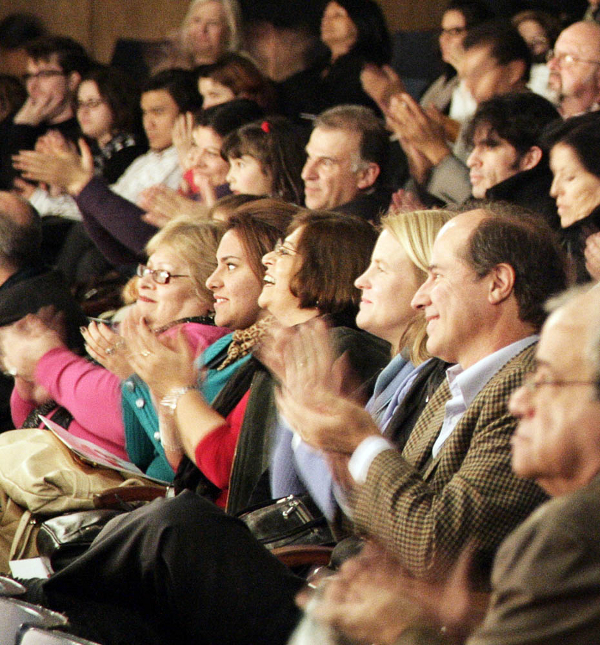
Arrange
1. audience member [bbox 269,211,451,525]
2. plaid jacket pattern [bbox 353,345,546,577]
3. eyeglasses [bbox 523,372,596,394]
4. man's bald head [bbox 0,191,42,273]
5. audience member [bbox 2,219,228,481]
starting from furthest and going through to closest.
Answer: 1. man's bald head [bbox 0,191,42,273]
2. audience member [bbox 2,219,228,481]
3. audience member [bbox 269,211,451,525]
4. plaid jacket pattern [bbox 353,345,546,577]
5. eyeglasses [bbox 523,372,596,394]

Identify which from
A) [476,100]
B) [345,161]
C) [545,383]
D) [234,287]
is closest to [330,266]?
[234,287]

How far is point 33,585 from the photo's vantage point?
2.09 metres

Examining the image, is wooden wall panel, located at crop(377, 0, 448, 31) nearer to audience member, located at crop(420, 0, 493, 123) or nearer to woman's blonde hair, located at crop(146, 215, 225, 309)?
audience member, located at crop(420, 0, 493, 123)

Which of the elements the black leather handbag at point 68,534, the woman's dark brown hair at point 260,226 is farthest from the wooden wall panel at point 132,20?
the black leather handbag at point 68,534

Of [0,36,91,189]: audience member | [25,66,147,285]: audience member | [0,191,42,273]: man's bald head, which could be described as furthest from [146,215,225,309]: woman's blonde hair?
[0,36,91,189]: audience member

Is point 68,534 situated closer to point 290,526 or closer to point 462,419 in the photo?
point 290,526

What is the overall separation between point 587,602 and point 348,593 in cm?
31

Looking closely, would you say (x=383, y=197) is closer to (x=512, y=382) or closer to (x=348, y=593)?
(x=512, y=382)

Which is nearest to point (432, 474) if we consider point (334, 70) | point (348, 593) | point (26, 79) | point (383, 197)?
point (348, 593)

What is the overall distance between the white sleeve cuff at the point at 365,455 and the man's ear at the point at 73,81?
441 cm

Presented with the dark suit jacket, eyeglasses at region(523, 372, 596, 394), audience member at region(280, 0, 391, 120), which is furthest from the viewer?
audience member at region(280, 0, 391, 120)

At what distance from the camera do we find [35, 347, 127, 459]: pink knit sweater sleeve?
3.04m

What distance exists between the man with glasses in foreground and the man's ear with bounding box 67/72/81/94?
2.91 m

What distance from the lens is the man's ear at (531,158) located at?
11.0 ft
